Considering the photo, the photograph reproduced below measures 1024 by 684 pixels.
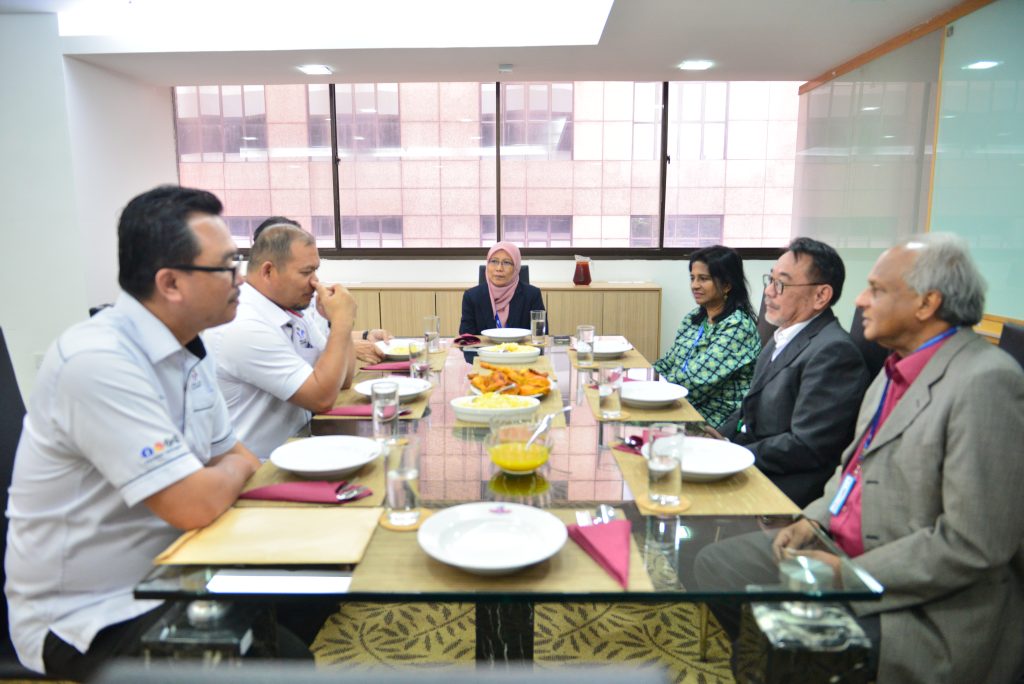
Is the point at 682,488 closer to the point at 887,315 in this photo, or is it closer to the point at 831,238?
the point at 887,315

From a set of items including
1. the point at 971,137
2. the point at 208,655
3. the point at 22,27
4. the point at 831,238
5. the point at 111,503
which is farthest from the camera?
the point at 831,238

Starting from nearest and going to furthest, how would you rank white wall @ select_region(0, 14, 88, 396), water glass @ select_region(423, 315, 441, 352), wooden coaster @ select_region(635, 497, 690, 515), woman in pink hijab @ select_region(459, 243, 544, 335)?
1. wooden coaster @ select_region(635, 497, 690, 515)
2. water glass @ select_region(423, 315, 441, 352)
3. woman in pink hijab @ select_region(459, 243, 544, 335)
4. white wall @ select_region(0, 14, 88, 396)

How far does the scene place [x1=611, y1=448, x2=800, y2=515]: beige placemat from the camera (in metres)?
1.29

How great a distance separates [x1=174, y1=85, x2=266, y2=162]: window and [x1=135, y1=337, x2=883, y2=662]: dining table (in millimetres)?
4801

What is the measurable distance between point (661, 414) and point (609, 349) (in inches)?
36.1

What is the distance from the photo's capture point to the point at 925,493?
1.31m

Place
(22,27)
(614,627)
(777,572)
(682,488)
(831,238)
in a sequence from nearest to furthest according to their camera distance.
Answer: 1. (777,572)
2. (682,488)
3. (614,627)
4. (22,27)
5. (831,238)

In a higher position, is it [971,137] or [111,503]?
[971,137]

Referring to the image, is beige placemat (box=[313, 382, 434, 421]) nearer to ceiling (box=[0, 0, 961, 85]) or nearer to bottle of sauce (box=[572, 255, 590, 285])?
ceiling (box=[0, 0, 961, 85])

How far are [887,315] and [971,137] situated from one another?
2201 mm

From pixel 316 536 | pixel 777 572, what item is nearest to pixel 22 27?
pixel 316 536

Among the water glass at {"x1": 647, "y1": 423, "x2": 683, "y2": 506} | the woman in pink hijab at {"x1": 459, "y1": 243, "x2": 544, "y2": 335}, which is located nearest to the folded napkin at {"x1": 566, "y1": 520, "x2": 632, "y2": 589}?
the water glass at {"x1": 647, "y1": 423, "x2": 683, "y2": 506}

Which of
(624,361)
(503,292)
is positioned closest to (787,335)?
(624,361)

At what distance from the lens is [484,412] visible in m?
1.82
